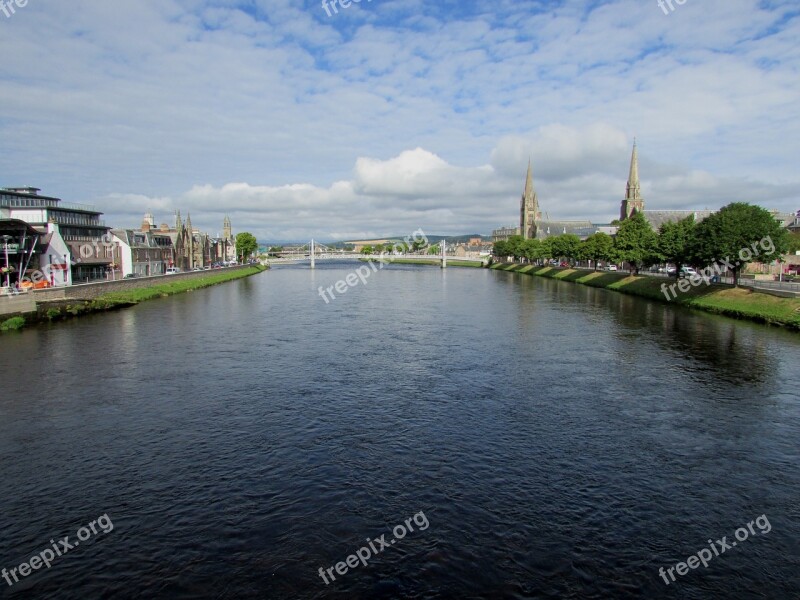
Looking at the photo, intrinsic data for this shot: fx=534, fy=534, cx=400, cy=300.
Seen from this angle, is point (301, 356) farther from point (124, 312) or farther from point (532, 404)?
point (124, 312)

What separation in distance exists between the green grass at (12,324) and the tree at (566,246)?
393ft

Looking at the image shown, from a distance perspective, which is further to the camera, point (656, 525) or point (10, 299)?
point (10, 299)

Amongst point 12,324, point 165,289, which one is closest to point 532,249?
point 165,289

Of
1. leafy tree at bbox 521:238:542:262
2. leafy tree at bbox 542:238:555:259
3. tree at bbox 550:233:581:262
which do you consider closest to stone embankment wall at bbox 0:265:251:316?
tree at bbox 550:233:581:262

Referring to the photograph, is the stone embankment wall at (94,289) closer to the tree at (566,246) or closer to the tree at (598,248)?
the tree at (598,248)

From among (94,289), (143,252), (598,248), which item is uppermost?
(598,248)

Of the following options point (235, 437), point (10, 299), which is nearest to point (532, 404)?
point (235, 437)

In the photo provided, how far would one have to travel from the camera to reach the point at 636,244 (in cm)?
9681

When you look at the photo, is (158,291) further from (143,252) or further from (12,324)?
(12,324)

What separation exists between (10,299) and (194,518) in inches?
1974

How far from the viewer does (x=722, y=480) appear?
19.4 meters

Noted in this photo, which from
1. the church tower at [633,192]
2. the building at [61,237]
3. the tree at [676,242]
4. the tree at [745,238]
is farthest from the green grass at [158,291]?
the church tower at [633,192]

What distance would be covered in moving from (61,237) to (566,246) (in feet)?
388

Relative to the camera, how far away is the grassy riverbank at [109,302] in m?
56.1
